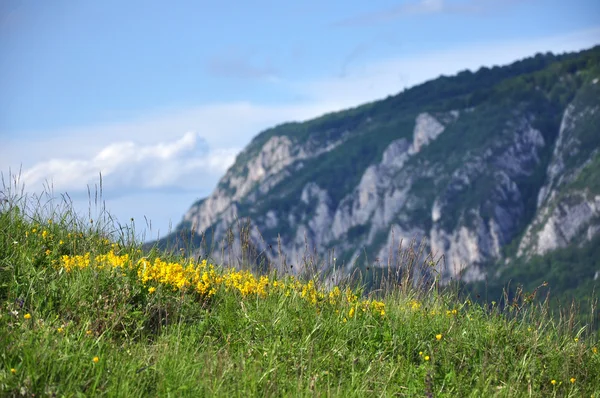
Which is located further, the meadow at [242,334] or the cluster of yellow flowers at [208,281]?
the cluster of yellow flowers at [208,281]

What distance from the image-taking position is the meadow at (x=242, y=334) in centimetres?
654

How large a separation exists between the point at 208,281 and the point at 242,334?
1.15 m

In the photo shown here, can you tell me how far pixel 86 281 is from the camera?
317 inches

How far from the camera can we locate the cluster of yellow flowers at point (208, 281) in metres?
8.46

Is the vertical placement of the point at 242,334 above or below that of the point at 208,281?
below

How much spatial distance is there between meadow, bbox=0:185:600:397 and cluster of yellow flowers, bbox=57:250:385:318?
0.08 ft

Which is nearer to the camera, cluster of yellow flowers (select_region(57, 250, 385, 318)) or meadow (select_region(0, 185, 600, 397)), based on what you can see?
meadow (select_region(0, 185, 600, 397))

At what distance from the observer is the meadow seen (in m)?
6.54

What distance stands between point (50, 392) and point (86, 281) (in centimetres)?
233

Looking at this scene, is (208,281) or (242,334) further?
→ (208,281)

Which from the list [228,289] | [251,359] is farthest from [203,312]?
[251,359]

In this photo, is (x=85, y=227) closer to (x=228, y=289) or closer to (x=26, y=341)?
(x=228, y=289)

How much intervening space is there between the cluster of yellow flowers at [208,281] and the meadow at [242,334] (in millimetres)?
25

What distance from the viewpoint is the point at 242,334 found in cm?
789
